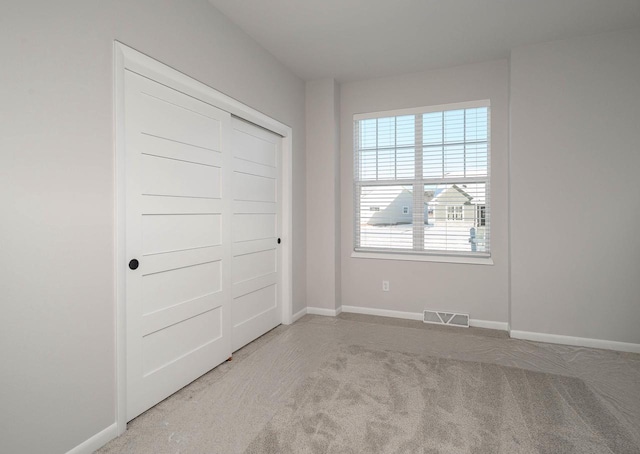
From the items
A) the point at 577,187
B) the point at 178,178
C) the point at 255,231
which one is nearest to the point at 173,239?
→ the point at 178,178

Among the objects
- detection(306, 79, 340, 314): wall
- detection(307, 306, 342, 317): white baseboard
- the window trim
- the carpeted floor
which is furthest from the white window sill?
the carpeted floor

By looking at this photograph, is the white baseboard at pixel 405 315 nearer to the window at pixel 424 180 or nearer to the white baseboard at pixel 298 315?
the white baseboard at pixel 298 315

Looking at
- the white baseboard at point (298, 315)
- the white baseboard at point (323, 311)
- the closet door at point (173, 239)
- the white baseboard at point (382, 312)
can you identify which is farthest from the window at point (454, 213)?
the closet door at point (173, 239)

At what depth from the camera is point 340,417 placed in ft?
6.99

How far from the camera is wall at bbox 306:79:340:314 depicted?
14.1 feet

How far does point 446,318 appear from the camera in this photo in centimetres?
401

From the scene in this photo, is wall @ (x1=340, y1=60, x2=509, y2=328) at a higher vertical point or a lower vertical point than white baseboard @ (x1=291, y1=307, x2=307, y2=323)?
higher

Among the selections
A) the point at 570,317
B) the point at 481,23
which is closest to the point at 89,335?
the point at 481,23

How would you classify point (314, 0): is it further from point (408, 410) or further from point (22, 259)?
point (408, 410)

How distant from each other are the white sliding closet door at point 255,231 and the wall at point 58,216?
49.6 inches

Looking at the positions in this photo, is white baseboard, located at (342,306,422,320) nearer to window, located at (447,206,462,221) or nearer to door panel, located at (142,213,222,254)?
window, located at (447,206,462,221)

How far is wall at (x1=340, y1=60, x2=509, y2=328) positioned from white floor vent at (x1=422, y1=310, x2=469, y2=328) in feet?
0.29

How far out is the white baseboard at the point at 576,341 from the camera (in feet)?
10.6

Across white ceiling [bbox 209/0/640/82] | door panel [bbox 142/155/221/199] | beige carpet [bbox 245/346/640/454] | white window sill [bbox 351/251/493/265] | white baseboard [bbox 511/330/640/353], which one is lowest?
beige carpet [bbox 245/346/640/454]
